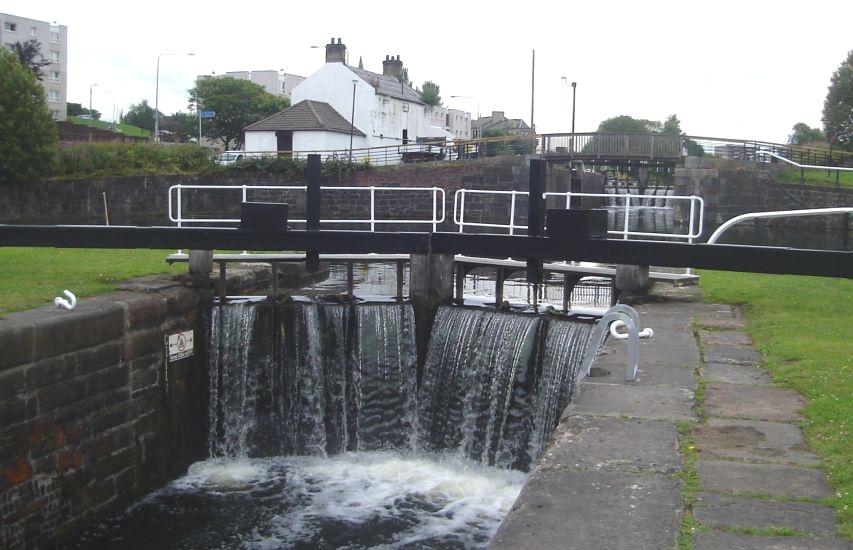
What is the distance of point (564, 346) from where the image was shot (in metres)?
10.4

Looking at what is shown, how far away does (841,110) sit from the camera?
48.6 metres

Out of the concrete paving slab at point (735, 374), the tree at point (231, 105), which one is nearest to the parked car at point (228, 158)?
the tree at point (231, 105)

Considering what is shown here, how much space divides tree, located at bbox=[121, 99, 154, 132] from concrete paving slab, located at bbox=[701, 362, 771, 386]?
10658 centimetres

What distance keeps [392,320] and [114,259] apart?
4.65 m

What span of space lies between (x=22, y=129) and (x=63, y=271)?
2590 cm

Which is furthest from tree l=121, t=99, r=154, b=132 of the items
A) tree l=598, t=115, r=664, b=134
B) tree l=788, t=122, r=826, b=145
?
tree l=788, t=122, r=826, b=145

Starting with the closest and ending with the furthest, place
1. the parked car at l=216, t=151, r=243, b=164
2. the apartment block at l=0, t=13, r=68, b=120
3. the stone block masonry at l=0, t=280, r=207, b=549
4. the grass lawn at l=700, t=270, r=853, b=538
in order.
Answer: the grass lawn at l=700, t=270, r=853, b=538 < the stone block masonry at l=0, t=280, r=207, b=549 < the parked car at l=216, t=151, r=243, b=164 < the apartment block at l=0, t=13, r=68, b=120

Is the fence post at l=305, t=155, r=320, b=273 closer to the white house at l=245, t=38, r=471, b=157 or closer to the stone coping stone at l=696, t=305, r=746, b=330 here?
the stone coping stone at l=696, t=305, r=746, b=330

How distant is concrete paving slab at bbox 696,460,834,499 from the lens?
4.68 m

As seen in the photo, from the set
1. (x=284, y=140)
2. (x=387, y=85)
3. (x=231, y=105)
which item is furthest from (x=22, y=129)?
(x=231, y=105)

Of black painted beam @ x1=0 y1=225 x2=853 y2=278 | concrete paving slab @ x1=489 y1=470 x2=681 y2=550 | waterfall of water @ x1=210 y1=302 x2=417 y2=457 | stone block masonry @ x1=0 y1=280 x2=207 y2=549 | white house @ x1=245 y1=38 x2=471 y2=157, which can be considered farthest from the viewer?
white house @ x1=245 y1=38 x2=471 y2=157

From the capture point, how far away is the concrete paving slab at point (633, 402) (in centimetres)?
614

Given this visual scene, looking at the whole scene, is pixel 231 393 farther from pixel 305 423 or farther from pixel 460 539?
pixel 460 539

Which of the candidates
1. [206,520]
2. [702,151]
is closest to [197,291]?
[206,520]
